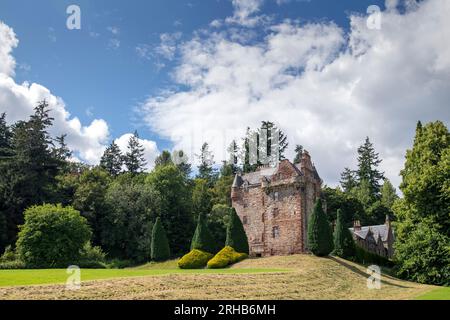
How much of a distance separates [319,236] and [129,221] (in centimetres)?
2448

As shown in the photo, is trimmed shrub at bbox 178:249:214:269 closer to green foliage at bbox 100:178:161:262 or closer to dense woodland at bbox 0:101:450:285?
dense woodland at bbox 0:101:450:285

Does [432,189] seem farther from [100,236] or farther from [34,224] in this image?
[100,236]

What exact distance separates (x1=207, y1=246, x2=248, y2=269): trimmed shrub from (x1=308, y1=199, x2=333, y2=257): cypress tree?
21.2 ft

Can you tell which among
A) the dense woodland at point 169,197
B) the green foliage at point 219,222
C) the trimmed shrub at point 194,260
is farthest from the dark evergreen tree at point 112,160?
the trimmed shrub at point 194,260

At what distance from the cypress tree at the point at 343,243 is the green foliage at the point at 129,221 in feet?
70.0

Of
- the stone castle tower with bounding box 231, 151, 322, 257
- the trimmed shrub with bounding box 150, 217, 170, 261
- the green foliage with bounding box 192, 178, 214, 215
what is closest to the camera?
the stone castle tower with bounding box 231, 151, 322, 257

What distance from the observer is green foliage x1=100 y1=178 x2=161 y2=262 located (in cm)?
5152

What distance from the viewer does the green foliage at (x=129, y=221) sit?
169ft

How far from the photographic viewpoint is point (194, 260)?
1553 inches

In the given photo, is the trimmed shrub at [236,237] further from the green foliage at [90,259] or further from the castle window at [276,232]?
the green foliage at [90,259]

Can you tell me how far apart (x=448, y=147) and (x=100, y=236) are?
125 feet

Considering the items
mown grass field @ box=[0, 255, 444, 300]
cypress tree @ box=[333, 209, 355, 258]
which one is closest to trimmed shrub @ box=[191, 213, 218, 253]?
mown grass field @ box=[0, 255, 444, 300]

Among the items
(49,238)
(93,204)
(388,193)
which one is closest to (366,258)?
(49,238)
